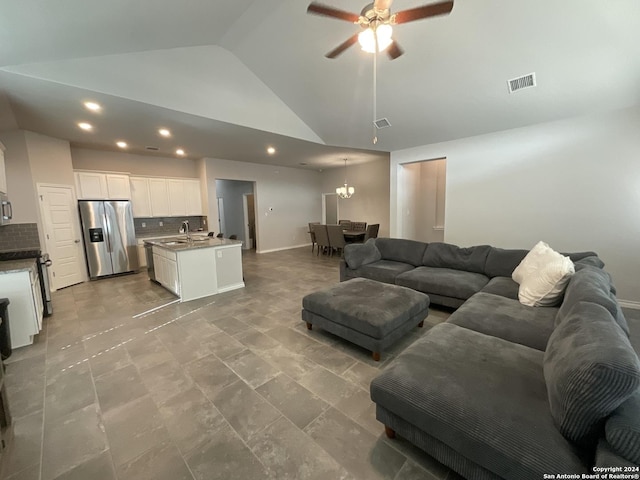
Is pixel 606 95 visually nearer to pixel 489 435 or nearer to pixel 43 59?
pixel 489 435

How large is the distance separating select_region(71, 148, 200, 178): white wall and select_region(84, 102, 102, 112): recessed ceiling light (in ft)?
9.64

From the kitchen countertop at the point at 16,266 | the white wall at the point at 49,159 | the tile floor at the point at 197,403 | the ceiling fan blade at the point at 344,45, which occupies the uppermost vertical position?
the ceiling fan blade at the point at 344,45

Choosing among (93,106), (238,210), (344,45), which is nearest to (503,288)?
(344,45)

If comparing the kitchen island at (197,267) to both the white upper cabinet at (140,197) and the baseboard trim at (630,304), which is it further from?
the baseboard trim at (630,304)

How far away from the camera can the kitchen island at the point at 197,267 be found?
394 centimetres

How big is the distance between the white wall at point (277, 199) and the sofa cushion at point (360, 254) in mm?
4612

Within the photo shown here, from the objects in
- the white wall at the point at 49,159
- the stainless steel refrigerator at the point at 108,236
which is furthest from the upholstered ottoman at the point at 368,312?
the white wall at the point at 49,159

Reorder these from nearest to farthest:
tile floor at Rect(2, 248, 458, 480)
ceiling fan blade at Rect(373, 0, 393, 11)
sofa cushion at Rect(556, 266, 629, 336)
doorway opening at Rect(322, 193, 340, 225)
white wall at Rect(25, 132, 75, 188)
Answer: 1. tile floor at Rect(2, 248, 458, 480)
2. sofa cushion at Rect(556, 266, 629, 336)
3. ceiling fan blade at Rect(373, 0, 393, 11)
4. white wall at Rect(25, 132, 75, 188)
5. doorway opening at Rect(322, 193, 340, 225)

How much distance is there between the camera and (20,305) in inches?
104

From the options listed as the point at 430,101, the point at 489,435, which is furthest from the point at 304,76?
the point at 489,435

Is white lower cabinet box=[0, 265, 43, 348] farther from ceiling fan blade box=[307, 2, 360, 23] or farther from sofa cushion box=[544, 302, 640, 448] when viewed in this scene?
sofa cushion box=[544, 302, 640, 448]

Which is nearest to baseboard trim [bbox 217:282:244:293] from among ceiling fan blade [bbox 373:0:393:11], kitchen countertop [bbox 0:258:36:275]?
kitchen countertop [bbox 0:258:36:275]

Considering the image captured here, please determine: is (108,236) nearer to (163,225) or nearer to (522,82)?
(163,225)

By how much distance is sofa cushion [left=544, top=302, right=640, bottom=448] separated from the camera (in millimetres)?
911
